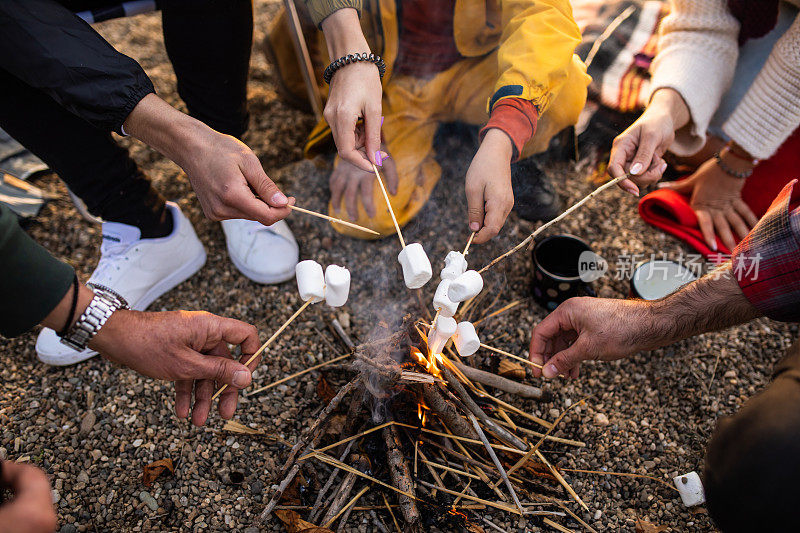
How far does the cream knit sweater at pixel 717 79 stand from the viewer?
7.93 ft

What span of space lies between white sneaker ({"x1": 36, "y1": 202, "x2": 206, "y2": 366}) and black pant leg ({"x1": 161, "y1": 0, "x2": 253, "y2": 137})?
61 centimetres

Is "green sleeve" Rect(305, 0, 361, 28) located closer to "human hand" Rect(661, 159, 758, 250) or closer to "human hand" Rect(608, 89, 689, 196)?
"human hand" Rect(608, 89, 689, 196)

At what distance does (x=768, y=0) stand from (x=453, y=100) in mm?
1794

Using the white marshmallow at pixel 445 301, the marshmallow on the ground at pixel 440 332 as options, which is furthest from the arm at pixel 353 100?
the marshmallow on the ground at pixel 440 332

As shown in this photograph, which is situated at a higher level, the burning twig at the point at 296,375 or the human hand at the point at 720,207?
the human hand at the point at 720,207

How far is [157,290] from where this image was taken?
2.66 meters

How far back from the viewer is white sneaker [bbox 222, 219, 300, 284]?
2.67 m

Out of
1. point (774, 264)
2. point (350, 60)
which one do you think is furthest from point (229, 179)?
point (774, 264)

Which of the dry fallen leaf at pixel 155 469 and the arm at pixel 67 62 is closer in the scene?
the arm at pixel 67 62

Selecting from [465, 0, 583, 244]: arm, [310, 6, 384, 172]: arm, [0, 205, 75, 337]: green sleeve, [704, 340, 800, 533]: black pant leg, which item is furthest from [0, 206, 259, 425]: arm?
[704, 340, 800, 533]: black pant leg

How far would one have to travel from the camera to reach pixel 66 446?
2.08 meters

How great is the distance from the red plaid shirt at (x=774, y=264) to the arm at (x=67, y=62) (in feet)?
7.80

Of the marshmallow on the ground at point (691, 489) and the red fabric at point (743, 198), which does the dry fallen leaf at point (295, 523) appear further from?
the red fabric at point (743, 198)

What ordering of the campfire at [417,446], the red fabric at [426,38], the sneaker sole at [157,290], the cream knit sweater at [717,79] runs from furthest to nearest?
the red fabric at [426,38], the cream knit sweater at [717,79], the sneaker sole at [157,290], the campfire at [417,446]
